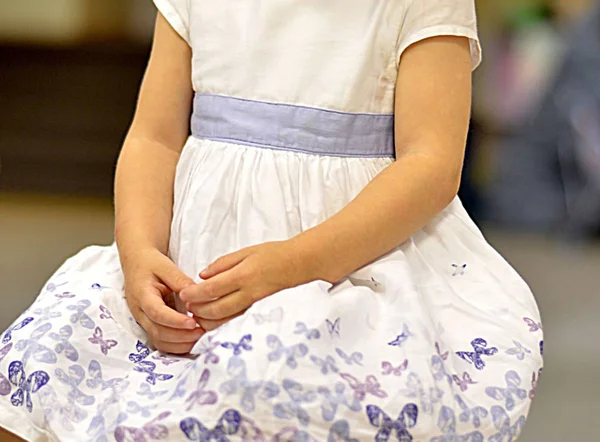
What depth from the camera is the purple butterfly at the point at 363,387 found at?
0.64 m

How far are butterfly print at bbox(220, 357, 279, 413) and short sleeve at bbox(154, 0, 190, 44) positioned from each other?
364 mm

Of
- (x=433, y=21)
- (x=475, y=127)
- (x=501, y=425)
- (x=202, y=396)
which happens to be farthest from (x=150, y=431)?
(x=475, y=127)

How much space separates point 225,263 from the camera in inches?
28.4

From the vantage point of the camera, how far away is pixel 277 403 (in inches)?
24.5

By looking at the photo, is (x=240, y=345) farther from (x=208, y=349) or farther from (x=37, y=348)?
(x=37, y=348)

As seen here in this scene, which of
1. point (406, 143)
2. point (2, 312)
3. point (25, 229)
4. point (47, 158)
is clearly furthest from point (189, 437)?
Result: point (47, 158)

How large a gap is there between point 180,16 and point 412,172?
0.87ft

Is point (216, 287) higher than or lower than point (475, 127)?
higher

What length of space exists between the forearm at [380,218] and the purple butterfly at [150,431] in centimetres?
16

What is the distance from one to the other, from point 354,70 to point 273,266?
195 millimetres

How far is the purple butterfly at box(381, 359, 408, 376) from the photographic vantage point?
26.1 inches

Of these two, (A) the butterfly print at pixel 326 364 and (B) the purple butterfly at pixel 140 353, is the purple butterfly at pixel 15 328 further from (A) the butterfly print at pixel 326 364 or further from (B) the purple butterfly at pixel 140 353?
(A) the butterfly print at pixel 326 364

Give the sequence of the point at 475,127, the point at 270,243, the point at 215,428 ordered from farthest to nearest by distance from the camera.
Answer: the point at 475,127 < the point at 270,243 < the point at 215,428

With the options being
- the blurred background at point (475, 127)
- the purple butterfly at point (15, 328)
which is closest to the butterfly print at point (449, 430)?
the purple butterfly at point (15, 328)
